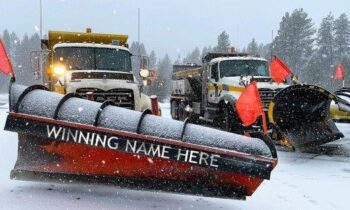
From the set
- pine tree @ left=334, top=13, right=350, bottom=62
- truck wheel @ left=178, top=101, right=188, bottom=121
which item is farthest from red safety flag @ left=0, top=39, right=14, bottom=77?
pine tree @ left=334, top=13, right=350, bottom=62

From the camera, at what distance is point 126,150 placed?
438cm

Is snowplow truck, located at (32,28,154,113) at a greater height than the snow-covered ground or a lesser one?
greater

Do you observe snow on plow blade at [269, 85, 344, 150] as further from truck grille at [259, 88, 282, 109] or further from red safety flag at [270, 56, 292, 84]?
red safety flag at [270, 56, 292, 84]

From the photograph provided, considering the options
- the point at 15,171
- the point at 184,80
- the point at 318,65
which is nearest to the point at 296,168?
the point at 15,171

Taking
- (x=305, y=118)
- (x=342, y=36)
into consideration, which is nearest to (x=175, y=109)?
(x=305, y=118)

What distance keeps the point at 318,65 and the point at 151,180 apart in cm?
5409

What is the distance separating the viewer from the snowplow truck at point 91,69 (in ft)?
25.9

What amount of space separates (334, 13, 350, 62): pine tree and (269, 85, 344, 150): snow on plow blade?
200 ft

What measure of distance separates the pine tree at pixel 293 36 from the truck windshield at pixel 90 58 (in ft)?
176

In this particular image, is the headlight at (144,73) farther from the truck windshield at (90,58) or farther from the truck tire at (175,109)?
the truck tire at (175,109)

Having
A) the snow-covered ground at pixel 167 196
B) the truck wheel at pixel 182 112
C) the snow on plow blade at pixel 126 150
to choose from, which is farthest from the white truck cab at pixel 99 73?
the truck wheel at pixel 182 112

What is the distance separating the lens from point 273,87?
1148 cm

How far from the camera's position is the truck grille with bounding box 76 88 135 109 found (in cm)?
778

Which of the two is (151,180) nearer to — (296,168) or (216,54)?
(296,168)
